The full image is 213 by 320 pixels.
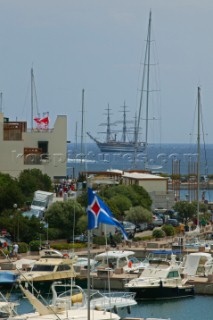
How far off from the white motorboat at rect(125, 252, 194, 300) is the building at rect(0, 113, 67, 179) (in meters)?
37.3

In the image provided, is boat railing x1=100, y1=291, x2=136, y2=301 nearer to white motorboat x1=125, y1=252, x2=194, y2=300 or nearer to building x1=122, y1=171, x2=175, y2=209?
white motorboat x1=125, y1=252, x2=194, y2=300

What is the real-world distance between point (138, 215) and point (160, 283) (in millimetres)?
25344

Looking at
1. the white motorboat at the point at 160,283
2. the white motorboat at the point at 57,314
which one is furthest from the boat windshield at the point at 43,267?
the white motorboat at the point at 57,314

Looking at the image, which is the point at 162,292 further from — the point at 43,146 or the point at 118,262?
the point at 43,146

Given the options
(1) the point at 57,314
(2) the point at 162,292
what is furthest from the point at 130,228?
(1) the point at 57,314

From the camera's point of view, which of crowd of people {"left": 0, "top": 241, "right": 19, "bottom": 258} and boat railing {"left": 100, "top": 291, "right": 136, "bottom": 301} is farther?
crowd of people {"left": 0, "top": 241, "right": 19, "bottom": 258}

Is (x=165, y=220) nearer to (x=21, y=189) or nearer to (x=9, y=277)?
(x=21, y=189)

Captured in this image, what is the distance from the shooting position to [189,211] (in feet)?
280

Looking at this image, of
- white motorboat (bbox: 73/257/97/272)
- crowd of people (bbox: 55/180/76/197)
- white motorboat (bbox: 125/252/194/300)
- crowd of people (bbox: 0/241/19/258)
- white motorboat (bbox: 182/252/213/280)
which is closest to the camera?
white motorboat (bbox: 125/252/194/300)

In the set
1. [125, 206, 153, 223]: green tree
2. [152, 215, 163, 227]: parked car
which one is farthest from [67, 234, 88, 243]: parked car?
[152, 215, 163, 227]: parked car

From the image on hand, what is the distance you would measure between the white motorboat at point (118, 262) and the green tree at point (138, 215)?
1805 centimetres

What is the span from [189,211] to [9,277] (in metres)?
32.2

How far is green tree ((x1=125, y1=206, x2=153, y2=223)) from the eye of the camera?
3115 inches

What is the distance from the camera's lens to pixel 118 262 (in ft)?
196
